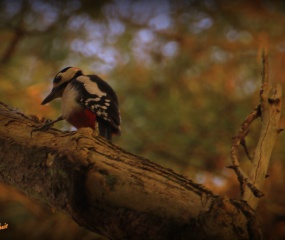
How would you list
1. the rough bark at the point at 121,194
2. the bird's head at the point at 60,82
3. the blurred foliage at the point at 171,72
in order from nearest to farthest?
the rough bark at the point at 121,194 < the bird's head at the point at 60,82 < the blurred foliage at the point at 171,72

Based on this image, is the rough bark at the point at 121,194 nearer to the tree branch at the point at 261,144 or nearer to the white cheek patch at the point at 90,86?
the tree branch at the point at 261,144

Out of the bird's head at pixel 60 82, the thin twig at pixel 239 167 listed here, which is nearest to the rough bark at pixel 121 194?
the thin twig at pixel 239 167

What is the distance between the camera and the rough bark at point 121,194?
2.35 ft

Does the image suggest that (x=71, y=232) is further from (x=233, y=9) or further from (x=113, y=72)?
A: (x=233, y=9)

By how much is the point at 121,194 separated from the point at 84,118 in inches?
17.2

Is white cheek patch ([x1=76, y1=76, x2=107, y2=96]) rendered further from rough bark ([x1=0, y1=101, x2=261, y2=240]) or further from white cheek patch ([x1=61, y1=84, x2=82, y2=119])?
rough bark ([x1=0, y1=101, x2=261, y2=240])

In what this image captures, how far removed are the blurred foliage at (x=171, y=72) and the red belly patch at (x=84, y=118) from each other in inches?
16.2

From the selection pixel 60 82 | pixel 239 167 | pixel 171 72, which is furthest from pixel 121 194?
pixel 171 72

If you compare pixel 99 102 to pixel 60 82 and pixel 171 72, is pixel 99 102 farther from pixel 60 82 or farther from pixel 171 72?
pixel 171 72

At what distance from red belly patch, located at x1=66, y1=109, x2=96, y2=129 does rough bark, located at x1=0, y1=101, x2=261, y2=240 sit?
0.99ft

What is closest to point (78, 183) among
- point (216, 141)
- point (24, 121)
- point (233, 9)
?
point (24, 121)

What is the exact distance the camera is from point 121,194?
2.45 ft

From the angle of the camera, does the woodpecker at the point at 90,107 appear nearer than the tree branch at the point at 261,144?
No

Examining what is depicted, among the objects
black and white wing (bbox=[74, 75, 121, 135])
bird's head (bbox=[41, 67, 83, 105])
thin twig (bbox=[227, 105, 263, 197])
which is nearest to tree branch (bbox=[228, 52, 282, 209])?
thin twig (bbox=[227, 105, 263, 197])
